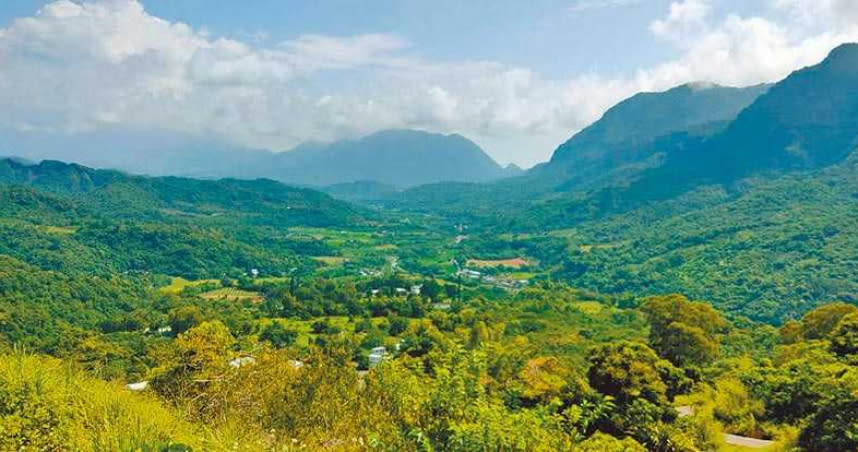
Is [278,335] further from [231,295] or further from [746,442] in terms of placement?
[746,442]

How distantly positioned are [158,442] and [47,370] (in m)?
2.60

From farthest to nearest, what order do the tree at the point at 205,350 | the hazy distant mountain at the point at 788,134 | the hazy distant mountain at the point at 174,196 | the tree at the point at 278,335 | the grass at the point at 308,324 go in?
the hazy distant mountain at the point at 174,196
the hazy distant mountain at the point at 788,134
the grass at the point at 308,324
the tree at the point at 278,335
the tree at the point at 205,350

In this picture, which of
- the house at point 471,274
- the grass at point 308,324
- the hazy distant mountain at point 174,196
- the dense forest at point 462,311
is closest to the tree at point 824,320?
the dense forest at point 462,311

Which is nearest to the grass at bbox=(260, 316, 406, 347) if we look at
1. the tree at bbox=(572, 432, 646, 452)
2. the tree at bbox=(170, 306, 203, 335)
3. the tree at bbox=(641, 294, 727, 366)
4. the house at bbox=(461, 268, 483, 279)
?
the tree at bbox=(170, 306, 203, 335)

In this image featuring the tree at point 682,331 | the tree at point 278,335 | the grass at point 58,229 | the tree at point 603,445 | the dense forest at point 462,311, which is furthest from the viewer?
the grass at point 58,229

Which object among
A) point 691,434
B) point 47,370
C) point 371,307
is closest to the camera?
point 47,370

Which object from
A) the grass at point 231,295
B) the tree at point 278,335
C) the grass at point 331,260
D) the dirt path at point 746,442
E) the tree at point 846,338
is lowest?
the grass at point 331,260

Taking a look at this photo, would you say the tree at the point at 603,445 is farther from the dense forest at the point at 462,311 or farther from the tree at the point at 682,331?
the tree at the point at 682,331

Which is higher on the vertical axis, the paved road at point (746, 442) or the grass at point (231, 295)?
the paved road at point (746, 442)

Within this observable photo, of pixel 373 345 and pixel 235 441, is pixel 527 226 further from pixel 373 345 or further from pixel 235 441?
pixel 235 441

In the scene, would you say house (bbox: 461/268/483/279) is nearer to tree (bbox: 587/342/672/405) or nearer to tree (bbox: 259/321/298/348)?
tree (bbox: 259/321/298/348)

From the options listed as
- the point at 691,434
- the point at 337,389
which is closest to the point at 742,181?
the point at 691,434

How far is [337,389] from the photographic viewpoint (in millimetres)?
7820

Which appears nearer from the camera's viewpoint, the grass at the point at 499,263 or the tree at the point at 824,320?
the tree at the point at 824,320
